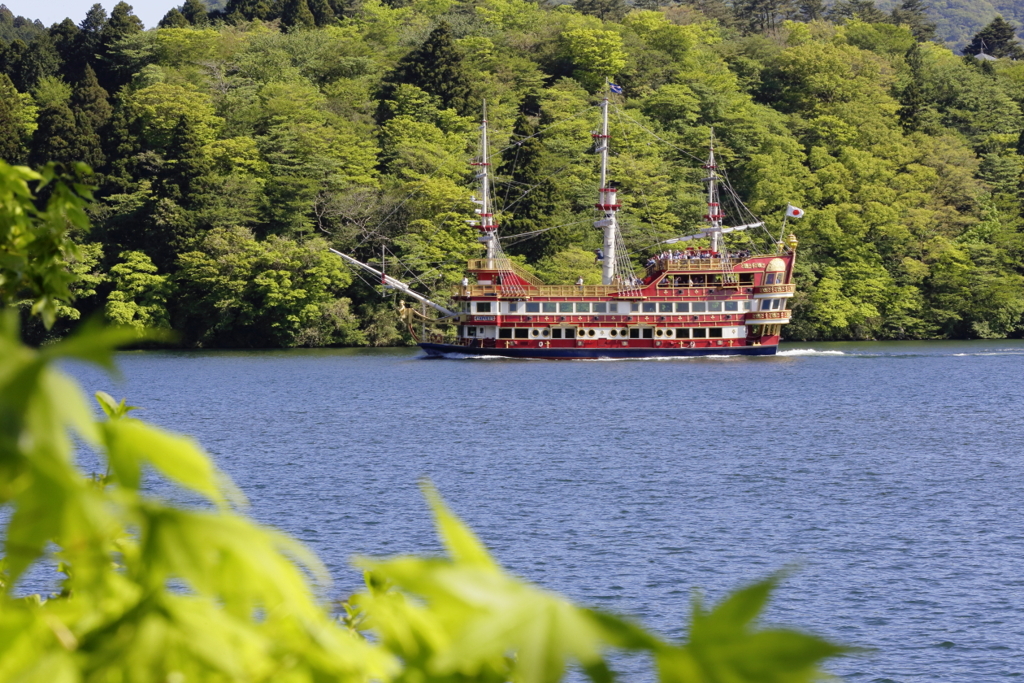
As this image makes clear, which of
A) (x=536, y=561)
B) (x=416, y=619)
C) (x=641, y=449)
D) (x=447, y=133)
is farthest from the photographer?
(x=447, y=133)

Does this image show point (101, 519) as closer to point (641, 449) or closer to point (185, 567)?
point (185, 567)

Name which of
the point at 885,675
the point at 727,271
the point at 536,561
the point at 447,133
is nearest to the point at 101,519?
the point at 885,675

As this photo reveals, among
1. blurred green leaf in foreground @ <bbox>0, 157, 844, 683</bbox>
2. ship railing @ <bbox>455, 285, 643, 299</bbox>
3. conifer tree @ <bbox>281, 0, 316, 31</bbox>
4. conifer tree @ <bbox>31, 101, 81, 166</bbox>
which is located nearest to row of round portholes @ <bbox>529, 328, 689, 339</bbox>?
ship railing @ <bbox>455, 285, 643, 299</bbox>

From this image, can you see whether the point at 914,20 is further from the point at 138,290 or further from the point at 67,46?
the point at 138,290

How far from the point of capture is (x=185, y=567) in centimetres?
95

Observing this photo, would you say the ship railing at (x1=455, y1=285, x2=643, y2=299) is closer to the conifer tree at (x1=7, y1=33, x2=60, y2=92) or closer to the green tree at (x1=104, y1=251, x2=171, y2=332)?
the green tree at (x1=104, y1=251, x2=171, y2=332)

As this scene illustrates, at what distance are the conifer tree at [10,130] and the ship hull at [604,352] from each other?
911 inches

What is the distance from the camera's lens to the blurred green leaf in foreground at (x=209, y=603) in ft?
2.92

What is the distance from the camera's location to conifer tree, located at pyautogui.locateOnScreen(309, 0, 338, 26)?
81.8 meters

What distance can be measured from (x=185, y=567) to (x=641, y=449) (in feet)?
77.7

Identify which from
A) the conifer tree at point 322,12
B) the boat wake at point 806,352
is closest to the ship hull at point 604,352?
the boat wake at point 806,352

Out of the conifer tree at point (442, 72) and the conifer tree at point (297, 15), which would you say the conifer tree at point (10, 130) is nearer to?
the conifer tree at point (442, 72)

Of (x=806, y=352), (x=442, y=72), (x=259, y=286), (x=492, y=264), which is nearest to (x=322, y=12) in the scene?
(x=442, y=72)

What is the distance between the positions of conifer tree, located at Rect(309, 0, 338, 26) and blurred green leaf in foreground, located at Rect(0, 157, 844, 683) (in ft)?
274
